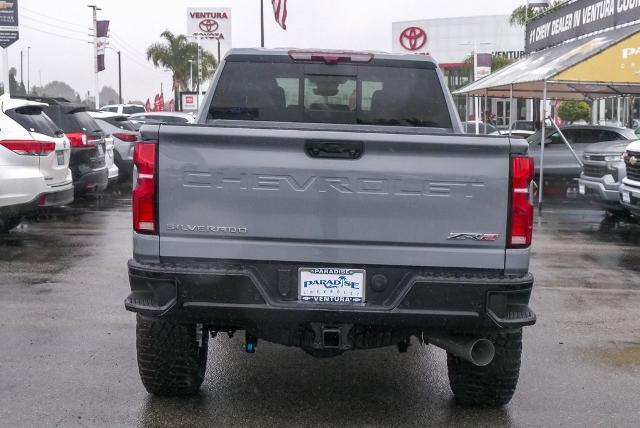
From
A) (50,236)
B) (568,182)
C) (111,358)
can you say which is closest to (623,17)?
(568,182)

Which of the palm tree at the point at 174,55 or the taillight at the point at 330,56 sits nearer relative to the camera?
the taillight at the point at 330,56

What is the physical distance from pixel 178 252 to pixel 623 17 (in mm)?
14440

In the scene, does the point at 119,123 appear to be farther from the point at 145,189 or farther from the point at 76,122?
the point at 145,189

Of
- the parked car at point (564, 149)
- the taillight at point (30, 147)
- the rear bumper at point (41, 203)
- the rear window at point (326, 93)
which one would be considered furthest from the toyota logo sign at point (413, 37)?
the rear window at point (326, 93)

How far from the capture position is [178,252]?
412 cm

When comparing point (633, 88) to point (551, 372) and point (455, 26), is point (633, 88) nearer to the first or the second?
point (551, 372)

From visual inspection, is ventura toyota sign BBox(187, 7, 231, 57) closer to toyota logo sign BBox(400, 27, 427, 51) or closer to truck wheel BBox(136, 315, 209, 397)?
toyota logo sign BBox(400, 27, 427, 51)

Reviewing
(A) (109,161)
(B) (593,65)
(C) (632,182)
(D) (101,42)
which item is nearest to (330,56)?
(C) (632,182)

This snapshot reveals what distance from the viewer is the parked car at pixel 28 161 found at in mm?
9852

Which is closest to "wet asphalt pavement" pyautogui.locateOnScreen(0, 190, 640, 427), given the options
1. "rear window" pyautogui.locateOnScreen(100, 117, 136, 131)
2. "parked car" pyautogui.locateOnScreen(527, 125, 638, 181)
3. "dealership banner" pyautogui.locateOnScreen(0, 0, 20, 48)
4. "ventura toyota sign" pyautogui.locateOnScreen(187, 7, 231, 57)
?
"parked car" pyautogui.locateOnScreen(527, 125, 638, 181)

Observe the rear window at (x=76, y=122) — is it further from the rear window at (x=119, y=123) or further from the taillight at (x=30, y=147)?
the rear window at (x=119, y=123)

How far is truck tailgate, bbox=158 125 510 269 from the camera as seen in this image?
407 cm

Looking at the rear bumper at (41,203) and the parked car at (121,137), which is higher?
the parked car at (121,137)

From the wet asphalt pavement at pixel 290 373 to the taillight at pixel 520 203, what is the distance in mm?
1104
